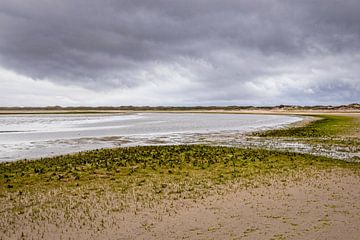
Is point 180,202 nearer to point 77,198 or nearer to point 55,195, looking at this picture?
point 77,198

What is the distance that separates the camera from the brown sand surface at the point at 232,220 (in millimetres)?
8500

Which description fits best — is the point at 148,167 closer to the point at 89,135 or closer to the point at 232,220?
the point at 232,220

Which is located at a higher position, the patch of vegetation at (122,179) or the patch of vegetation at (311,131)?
the patch of vegetation at (311,131)

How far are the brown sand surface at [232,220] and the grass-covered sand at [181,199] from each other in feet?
0.09

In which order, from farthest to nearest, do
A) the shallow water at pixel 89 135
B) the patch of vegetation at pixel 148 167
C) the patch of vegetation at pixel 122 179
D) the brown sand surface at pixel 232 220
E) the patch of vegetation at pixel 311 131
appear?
the patch of vegetation at pixel 311 131 < the shallow water at pixel 89 135 < the patch of vegetation at pixel 148 167 < the patch of vegetation at pixel 122 179 < the brown sand surface at pixel 232 220

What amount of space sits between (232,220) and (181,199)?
2548 millimetres

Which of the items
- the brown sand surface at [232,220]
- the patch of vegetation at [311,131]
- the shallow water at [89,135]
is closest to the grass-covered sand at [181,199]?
the brown sand surface at [232,220]

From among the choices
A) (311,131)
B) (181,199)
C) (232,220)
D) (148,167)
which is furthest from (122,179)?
(311,131)

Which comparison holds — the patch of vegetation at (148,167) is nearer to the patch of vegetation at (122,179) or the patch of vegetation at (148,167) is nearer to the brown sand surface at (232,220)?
the patch of vegetation at (122,179)

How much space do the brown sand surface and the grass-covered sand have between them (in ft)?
0.09

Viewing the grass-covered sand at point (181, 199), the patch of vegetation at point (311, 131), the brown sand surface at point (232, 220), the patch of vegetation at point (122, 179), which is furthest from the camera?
the patch of vegetation at point (311, 131)

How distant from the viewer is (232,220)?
31.1 ft

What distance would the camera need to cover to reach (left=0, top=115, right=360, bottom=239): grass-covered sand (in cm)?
880

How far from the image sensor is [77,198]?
11867mm
